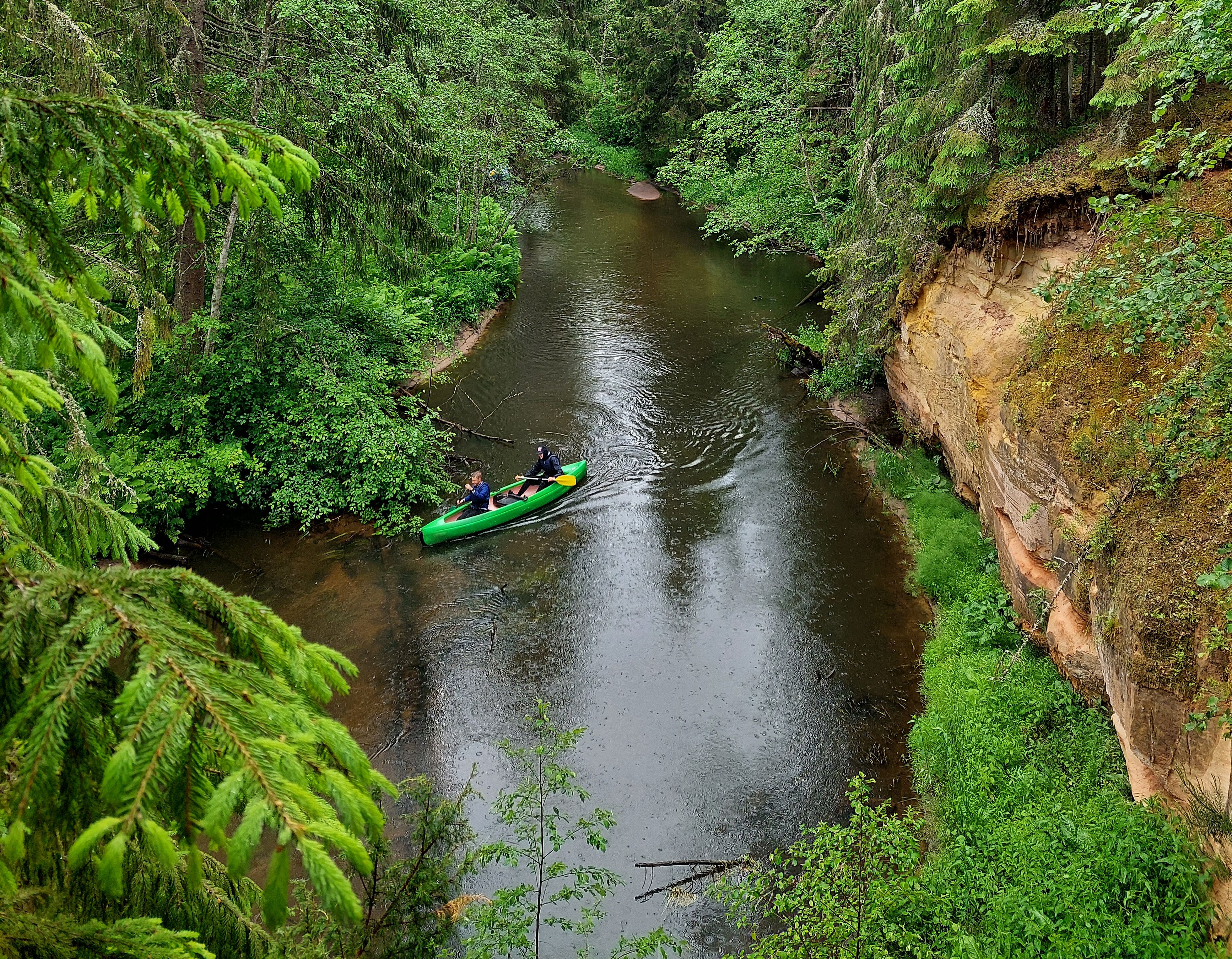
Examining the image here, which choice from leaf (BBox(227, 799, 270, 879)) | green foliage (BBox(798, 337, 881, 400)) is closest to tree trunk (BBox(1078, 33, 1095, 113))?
green foliage (BBox(798, 337, 881, 400))

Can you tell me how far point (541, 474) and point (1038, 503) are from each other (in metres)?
8.42

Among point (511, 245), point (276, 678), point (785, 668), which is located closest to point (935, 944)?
point (785, 668)

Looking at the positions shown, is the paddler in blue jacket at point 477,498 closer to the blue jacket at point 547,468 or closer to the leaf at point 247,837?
the blue jacket at point 547,468

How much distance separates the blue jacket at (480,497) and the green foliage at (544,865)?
459cm

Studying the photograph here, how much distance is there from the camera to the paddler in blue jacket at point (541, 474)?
13.9 m

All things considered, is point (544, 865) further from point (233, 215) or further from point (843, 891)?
point (233, 215)

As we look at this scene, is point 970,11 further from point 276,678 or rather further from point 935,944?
point 276,678

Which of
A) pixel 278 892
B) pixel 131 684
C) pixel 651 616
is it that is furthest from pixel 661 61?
pixel 278 892

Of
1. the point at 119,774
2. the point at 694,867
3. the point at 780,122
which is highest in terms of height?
the point at 780,122

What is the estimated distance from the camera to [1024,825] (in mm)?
6824

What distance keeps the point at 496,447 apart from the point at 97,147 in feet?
44.7

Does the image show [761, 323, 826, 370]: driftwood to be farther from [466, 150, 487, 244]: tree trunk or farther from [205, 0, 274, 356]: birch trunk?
[205, 0, 274, 356]: birch trunk

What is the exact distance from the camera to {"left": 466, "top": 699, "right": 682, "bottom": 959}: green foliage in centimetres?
562

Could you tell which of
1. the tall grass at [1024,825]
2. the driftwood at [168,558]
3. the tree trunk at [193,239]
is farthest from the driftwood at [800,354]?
the driftwood at [168,558]
